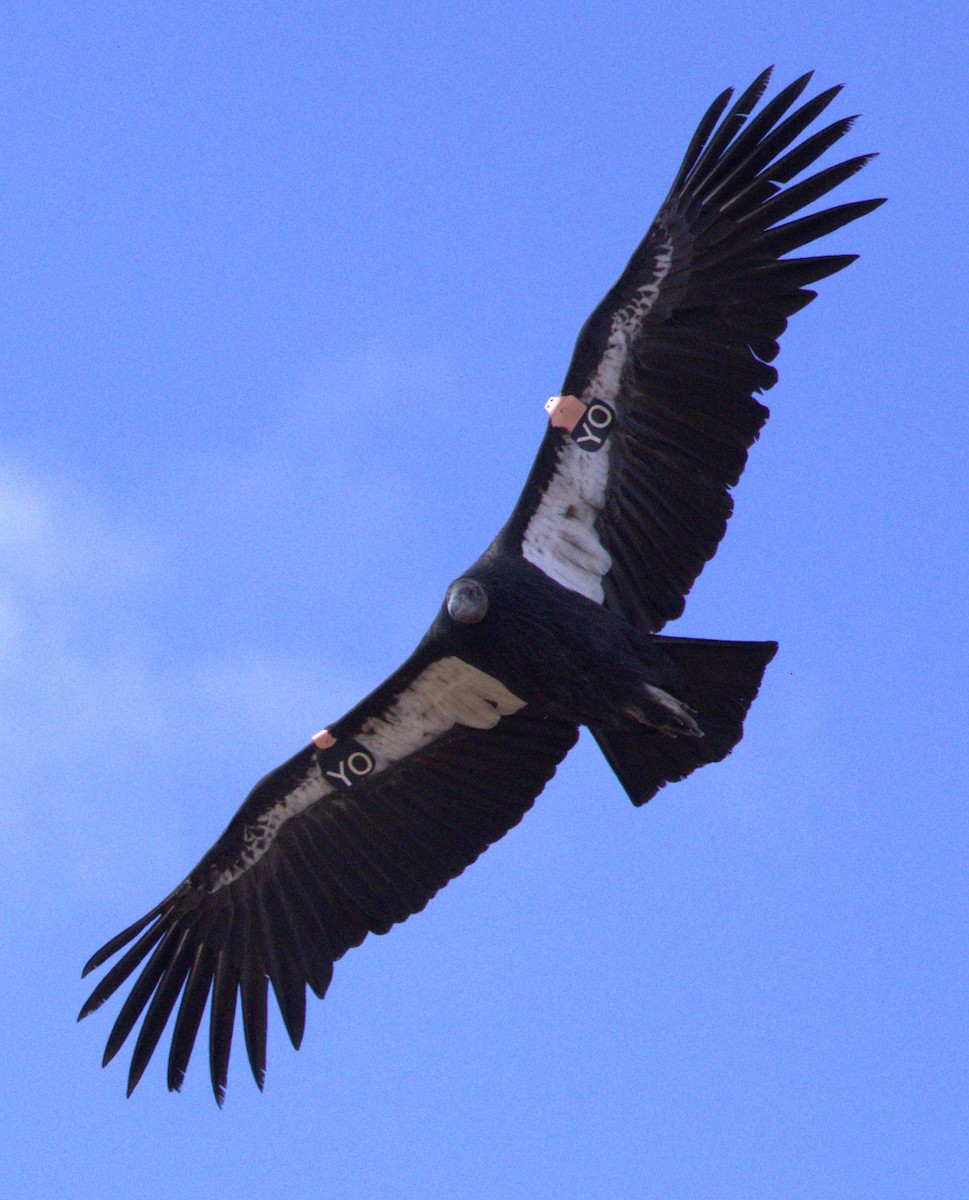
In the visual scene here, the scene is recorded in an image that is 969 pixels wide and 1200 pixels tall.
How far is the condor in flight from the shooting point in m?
12.9

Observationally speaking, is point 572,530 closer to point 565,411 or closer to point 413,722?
point 565,411

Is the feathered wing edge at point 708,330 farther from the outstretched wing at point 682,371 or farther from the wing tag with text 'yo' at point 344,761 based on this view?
the wing tag with text 'yo' at point 344,761

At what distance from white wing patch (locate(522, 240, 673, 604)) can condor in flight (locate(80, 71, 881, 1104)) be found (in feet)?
0.04

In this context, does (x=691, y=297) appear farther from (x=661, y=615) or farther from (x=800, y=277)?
(x=661, y=615)

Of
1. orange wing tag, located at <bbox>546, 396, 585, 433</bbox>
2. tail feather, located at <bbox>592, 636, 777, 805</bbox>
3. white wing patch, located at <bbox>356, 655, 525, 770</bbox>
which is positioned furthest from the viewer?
white wing patch, located at <bbox>356, 655, 525, 770</bbox>

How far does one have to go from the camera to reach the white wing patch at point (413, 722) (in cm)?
1364

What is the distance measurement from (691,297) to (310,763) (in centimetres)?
380

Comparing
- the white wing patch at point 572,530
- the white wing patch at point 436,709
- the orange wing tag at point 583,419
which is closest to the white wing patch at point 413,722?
the white wing patch at point 436,709

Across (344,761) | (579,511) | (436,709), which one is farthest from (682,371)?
(344,761)

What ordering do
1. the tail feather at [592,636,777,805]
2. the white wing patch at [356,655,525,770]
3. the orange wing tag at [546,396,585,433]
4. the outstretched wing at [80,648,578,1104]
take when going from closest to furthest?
1. the tail feather at [592,636,777,805]
2. the orange wing tag at [546,396,585,433]
3. the white wing patch at [356,655,525,770]
4. the outstretched wing at [80,648,578,1104]

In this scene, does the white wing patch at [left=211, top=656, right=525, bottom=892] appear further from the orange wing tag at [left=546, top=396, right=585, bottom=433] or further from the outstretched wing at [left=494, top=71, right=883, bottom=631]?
the orange wing tag at [left=546, top=396, right=585, bottom=433]

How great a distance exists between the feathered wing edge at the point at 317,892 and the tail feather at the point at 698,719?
778mm

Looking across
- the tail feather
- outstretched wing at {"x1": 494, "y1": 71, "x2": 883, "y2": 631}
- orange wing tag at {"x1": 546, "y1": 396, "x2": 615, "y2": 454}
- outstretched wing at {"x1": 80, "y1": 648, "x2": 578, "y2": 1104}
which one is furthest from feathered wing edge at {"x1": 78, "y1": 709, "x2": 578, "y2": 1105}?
orange wing tag at {"x1": 546, "y1": 396, "x2": 615, "y2": 454}

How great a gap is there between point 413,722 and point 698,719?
79.2 inches
